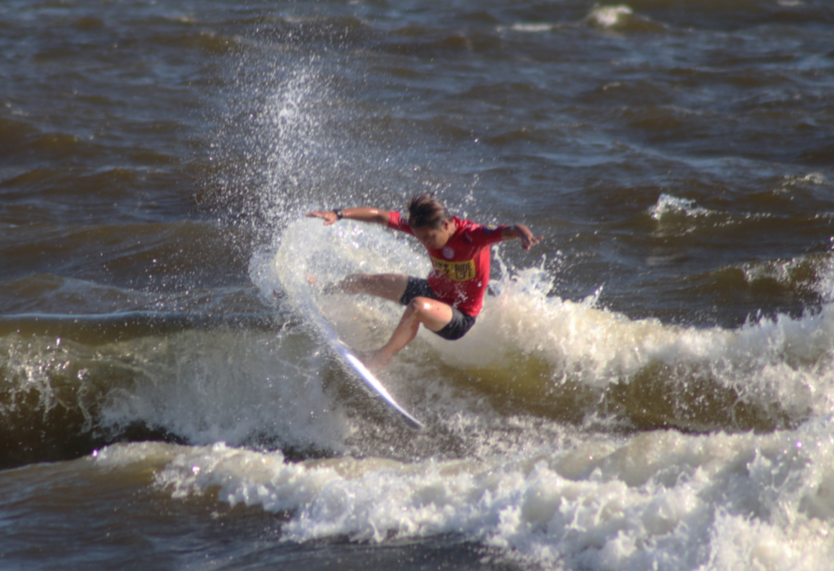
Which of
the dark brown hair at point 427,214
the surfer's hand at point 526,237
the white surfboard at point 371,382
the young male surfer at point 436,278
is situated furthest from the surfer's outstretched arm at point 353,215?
the surfer's hand at point 526,237

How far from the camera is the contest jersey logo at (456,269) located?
585 centimetres

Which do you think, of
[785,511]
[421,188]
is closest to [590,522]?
[785,511]

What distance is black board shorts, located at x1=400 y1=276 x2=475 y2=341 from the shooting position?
5953 millimetres

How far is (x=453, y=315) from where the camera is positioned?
593 cm

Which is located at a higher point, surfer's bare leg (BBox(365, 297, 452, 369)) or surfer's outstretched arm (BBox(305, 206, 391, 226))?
surfer's outstretched arm (BBox(305, 206, 391, 226))

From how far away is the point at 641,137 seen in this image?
1312 cm

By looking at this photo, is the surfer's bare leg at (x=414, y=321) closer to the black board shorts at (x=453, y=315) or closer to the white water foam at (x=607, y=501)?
the black board shorts at (x=453, y=315)

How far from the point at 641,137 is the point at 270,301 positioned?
839 centimetres

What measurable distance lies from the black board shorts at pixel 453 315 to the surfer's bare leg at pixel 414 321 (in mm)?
73

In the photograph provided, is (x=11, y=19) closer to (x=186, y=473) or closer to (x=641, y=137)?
(x=641, y=137)

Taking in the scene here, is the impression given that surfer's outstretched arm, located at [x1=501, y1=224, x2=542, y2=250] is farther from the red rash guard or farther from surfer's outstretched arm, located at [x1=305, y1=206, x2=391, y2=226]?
surfer's outstretched arm, located at [x1=305, y1=206, x2=391, y2=226]

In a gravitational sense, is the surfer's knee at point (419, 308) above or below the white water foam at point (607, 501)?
above

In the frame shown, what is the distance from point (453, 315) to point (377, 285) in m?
0.74

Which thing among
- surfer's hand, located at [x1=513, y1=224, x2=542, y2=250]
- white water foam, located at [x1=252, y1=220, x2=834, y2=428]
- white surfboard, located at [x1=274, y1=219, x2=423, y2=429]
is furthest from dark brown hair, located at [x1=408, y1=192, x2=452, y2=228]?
white water foam, located at [x1=252, y1=220, x2=834, y2=428]
